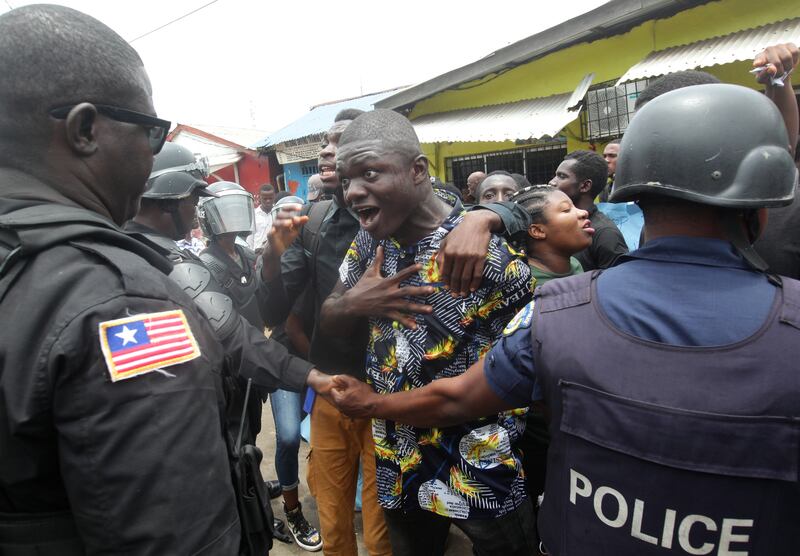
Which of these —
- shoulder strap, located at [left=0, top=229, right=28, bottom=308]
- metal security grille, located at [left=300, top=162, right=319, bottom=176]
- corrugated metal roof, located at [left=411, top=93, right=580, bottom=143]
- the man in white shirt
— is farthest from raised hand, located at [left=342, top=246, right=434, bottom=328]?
metal security grille, located at [left=300, top=162, right=319, bottom=176]

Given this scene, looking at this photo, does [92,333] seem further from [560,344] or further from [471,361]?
[471,361]

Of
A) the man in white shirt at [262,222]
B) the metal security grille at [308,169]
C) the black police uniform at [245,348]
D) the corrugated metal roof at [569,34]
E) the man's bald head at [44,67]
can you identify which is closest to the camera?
the man's bald head at [44,67]

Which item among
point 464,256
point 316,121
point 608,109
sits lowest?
point 464,256

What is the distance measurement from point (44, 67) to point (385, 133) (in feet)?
3.49

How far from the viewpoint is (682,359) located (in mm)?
969

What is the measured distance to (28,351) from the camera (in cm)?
85

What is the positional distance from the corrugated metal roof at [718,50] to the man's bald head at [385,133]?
439 centimetres

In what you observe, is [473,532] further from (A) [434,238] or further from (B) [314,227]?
(B) [314,227]

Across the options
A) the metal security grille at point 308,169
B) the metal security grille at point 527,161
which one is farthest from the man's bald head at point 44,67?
the metal security grille at point 308,169

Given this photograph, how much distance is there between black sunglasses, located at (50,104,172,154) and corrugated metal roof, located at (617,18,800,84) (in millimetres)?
5293

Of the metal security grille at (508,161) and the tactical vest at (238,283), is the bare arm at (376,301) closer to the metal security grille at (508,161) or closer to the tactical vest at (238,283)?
the tactical vest at (238,283)

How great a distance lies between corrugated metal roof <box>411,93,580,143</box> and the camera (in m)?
6.10

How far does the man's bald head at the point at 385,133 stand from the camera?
5.90 feet

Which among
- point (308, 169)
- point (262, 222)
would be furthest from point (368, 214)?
point (308, 169)
